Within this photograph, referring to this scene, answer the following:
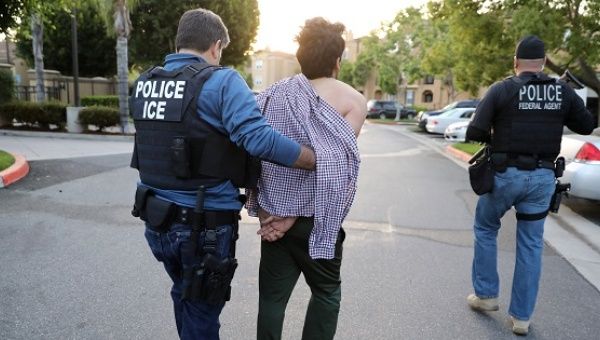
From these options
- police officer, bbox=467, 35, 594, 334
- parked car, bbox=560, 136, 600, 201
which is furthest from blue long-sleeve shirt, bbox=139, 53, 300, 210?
parked car, bbox=560, 136, 600, 201

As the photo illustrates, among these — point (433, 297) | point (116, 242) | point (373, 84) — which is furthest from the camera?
point (373, 84)

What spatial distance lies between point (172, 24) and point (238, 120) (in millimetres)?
23391

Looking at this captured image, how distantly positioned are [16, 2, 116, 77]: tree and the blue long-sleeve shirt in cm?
2715

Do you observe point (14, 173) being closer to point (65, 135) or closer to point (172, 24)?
point (65, 135)

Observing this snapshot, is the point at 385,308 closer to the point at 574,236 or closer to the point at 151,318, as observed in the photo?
the point at 151,318

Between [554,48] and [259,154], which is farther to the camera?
[554,48]

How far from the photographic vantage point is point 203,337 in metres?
2.23

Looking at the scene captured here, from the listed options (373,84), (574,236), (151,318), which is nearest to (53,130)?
(151,318)

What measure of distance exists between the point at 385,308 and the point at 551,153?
160 cm

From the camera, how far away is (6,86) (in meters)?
15.4

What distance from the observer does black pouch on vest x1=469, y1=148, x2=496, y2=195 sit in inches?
125

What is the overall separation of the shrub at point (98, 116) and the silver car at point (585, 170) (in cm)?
1263

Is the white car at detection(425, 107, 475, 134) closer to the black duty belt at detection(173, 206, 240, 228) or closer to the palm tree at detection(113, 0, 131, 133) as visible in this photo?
the palm tree at detection(113, 0, 131, 133)

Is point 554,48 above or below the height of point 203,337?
above
